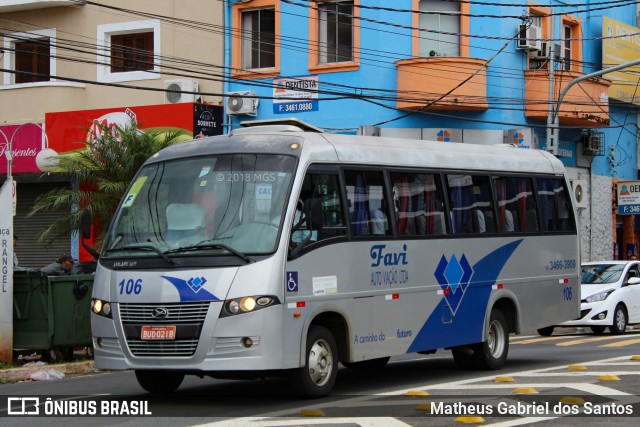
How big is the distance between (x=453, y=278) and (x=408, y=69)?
17.2m

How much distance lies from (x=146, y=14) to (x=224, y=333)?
23.4 metres

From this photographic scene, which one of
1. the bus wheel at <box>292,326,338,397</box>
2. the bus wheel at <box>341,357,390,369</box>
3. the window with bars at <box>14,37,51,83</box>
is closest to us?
the bus wheel at <box>292,326,338,397</box>

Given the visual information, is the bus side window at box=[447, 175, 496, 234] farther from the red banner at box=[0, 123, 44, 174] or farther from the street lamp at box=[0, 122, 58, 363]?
the red banner at box=[0, 123, 44, 174]

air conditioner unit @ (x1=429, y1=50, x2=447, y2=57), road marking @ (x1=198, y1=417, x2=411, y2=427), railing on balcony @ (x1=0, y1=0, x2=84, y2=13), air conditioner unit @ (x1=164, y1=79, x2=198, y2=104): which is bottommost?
road marking @ (x1=198, y1=417, x2=411, y2=427)

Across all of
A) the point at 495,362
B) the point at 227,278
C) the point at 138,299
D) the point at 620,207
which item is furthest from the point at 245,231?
the point at 620,207

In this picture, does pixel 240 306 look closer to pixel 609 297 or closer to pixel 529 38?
pixel 609 297

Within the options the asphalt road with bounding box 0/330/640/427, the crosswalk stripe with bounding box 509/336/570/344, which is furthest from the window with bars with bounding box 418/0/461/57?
the asphalt road with bounding box 0/330/640/427

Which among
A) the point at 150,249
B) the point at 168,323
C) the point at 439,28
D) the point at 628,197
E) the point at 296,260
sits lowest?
the point at 168,323

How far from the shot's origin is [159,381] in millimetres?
13117

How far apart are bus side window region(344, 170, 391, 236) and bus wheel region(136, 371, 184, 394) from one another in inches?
106

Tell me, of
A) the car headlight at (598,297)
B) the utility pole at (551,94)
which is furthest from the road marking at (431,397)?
the utility pole at (551,94)

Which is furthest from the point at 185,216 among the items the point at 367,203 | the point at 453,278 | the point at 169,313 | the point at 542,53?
the point at 542,53

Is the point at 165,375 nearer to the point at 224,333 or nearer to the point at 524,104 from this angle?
the point at 224,333

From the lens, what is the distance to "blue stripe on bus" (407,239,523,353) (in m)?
14.1
